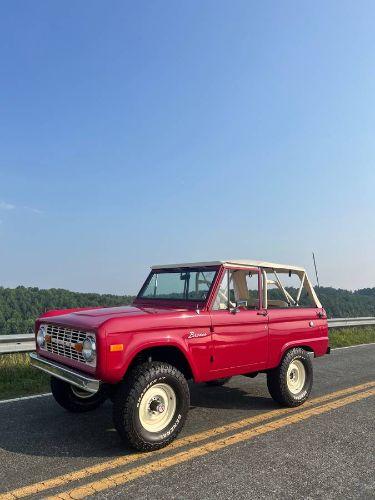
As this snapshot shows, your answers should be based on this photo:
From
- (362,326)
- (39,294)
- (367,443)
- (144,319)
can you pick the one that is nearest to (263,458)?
(367,443)

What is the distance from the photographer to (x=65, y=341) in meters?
4.92

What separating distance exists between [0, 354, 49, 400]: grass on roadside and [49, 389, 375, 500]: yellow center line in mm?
3473

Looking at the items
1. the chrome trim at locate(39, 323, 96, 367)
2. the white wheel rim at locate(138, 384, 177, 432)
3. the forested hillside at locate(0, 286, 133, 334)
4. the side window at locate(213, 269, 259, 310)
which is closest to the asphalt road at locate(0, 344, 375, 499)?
the white wheel rim at locate(138, 384, 177, 432)

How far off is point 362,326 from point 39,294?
19674 millimetres

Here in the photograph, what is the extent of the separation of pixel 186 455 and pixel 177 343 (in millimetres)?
1172

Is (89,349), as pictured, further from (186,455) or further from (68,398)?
(68,398)

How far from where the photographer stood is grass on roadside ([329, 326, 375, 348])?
1371 centimetres

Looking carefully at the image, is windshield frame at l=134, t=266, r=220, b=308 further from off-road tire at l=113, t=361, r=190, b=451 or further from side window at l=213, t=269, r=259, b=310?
off-road tire at l=113, t=361, r=190, b=451

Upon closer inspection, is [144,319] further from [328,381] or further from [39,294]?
[39,294]

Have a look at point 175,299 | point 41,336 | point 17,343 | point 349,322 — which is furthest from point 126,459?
point 349,322

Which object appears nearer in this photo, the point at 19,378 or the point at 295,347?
the point at 295,347

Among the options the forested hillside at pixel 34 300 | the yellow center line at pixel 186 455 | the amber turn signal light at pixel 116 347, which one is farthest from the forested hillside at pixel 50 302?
the amber turn signal light at pixel 116 347

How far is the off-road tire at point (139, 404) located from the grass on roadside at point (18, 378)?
3043 mm

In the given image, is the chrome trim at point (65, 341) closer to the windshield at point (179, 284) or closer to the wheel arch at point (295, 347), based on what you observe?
the windshield at point (179, 284)
